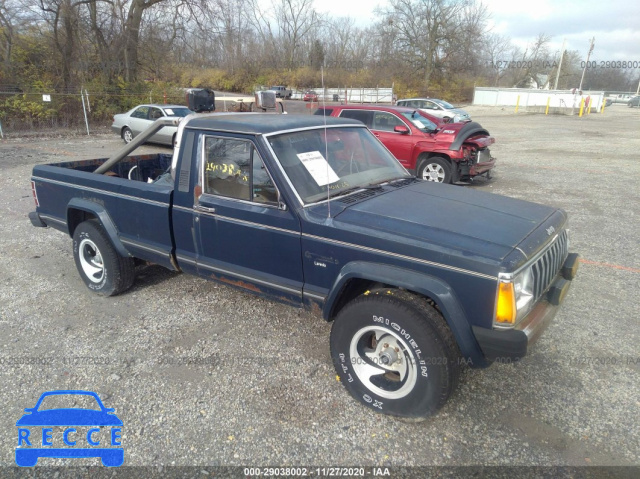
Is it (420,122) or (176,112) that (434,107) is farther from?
(420,122)

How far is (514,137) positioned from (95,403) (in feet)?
66.2

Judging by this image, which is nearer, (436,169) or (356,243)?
(356,243)

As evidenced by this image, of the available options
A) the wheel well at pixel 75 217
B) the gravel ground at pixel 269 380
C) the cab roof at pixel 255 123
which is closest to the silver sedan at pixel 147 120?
the gravel ground at pixel 269 380

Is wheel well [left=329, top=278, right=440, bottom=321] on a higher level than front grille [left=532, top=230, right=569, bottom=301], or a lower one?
lower

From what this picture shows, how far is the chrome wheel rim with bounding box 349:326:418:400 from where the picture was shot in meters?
2.67

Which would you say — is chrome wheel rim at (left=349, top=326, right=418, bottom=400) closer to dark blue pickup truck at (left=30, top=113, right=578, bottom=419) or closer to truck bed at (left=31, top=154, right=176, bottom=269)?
dark blue pickup truck at (left=30, top=113, right=578, bottom=419)

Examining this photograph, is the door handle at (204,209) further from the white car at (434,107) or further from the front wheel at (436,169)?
the white car at (434,107)

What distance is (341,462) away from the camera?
2463mm

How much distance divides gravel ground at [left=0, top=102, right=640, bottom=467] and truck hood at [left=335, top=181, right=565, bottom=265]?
1149mm

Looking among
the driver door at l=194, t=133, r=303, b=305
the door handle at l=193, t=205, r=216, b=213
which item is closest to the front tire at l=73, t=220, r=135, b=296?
the driver door at l=194, t=133, r=303, b=305

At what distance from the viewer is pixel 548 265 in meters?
2.82

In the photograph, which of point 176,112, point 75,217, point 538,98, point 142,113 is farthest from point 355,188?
point 538,98

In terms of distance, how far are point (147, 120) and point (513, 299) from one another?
50.4 ft

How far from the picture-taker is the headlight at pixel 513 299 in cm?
229
